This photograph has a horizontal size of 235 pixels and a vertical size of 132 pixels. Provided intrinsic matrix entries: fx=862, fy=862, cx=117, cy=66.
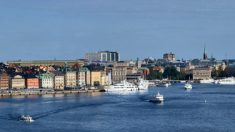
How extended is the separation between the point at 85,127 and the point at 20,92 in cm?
1837

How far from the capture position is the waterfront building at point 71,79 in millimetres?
44062

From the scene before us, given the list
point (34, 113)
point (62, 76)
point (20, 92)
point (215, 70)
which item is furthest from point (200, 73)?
point (34, 113)

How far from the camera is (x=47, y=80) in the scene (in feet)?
140

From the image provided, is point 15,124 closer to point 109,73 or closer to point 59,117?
point 59,117

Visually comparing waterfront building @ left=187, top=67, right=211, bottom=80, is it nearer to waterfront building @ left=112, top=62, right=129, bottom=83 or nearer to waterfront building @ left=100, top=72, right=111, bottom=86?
waterfront building @ left=112, top=62, right=129, bottom=83

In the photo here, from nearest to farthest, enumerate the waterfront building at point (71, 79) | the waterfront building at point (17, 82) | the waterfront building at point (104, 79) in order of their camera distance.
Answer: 1. the waterfront building at point (17, 82)
2. the waterfront building at point (71, 79)
3. the waterfront building at point (104, 79)

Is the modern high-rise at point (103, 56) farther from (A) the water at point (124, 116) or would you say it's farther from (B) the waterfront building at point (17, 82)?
(A) the water at point (124, 116)

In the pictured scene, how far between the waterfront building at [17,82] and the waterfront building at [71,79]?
3.07 meters

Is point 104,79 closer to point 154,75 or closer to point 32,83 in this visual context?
point 32,83

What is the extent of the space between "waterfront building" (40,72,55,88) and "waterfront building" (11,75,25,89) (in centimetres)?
113

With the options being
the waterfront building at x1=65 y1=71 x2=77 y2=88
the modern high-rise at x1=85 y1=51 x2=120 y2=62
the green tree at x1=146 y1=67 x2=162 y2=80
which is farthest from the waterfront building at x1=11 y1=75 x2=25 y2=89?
the modern high-rise at x1=85 y1=51 x2=120 y2=62

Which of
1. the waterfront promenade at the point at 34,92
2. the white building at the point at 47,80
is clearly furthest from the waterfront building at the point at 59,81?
the waterfront promenade at the point at 34,92

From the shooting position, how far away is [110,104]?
92.1 feet

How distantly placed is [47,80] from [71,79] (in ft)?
7.90
